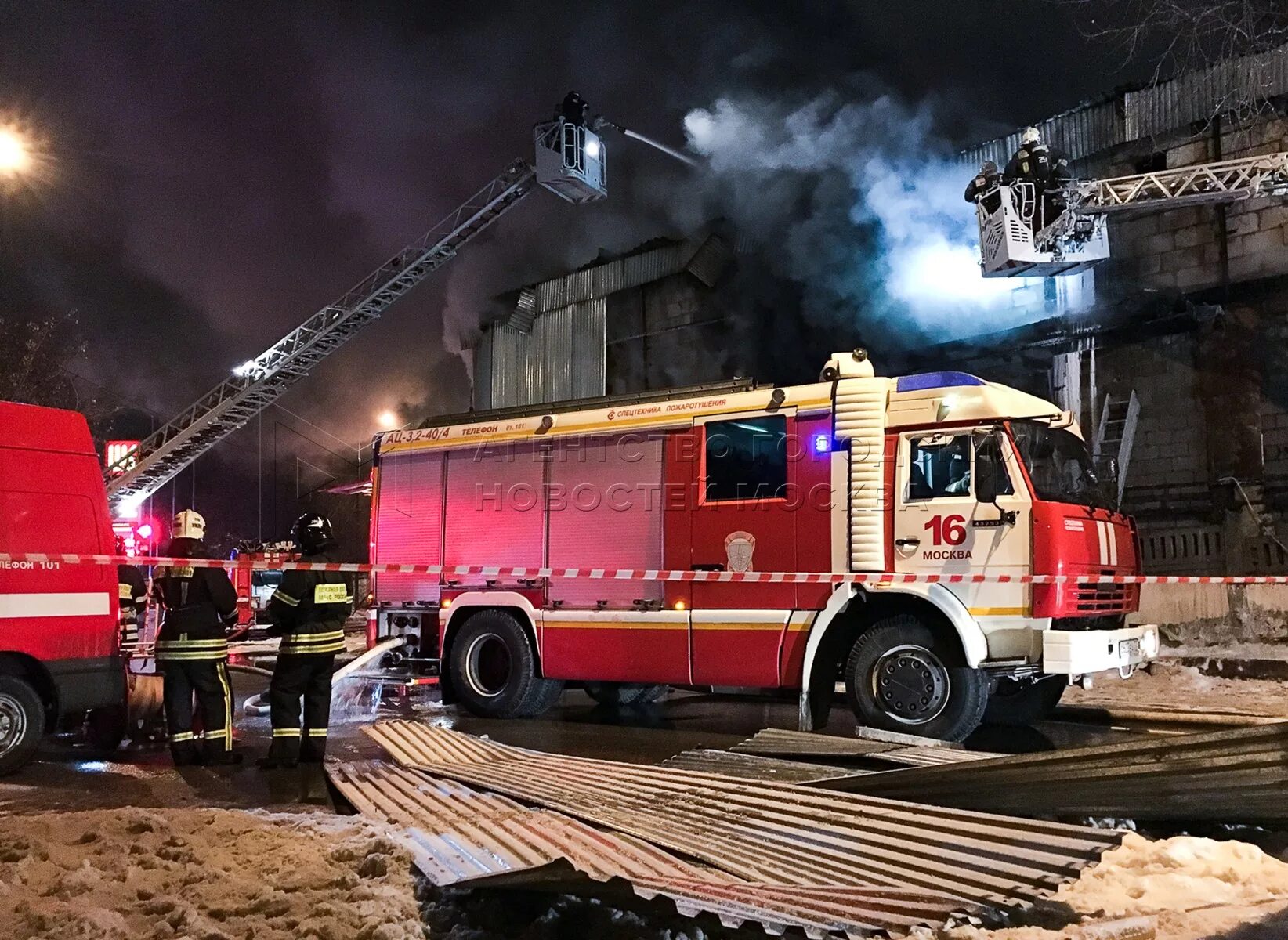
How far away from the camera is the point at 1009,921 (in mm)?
2842

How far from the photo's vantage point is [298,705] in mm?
6051

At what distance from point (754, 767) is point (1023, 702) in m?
3.12

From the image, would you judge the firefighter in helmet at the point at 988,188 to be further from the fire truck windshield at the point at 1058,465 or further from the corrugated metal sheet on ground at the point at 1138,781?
the corrugated metal sheet on ground at the point at 1138,781

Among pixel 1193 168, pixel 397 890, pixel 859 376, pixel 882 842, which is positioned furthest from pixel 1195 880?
pixel 1193 168

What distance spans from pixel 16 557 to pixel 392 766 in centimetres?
263

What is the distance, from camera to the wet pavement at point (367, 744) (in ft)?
17.3

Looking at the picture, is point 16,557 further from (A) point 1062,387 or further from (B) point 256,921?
(A) point 1062,387

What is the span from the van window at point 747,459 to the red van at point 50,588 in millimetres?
4238

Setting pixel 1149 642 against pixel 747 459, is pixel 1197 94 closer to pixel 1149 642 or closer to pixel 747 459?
pixel 1149 642

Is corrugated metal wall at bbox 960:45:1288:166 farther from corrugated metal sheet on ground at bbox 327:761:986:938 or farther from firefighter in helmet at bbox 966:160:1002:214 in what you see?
corrugated metal sheet on ground at bbox 327:761:986:938

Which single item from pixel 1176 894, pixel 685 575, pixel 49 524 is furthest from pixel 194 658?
pixel 1176 894

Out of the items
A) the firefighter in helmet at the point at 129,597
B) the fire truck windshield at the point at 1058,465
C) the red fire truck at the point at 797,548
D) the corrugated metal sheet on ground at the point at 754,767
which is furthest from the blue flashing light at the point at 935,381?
the firefighter in helmet at the point at 129,597

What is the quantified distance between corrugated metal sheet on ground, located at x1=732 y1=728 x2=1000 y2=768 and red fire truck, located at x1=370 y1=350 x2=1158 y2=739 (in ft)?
1.45

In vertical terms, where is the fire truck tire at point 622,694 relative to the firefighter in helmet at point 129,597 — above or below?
below
